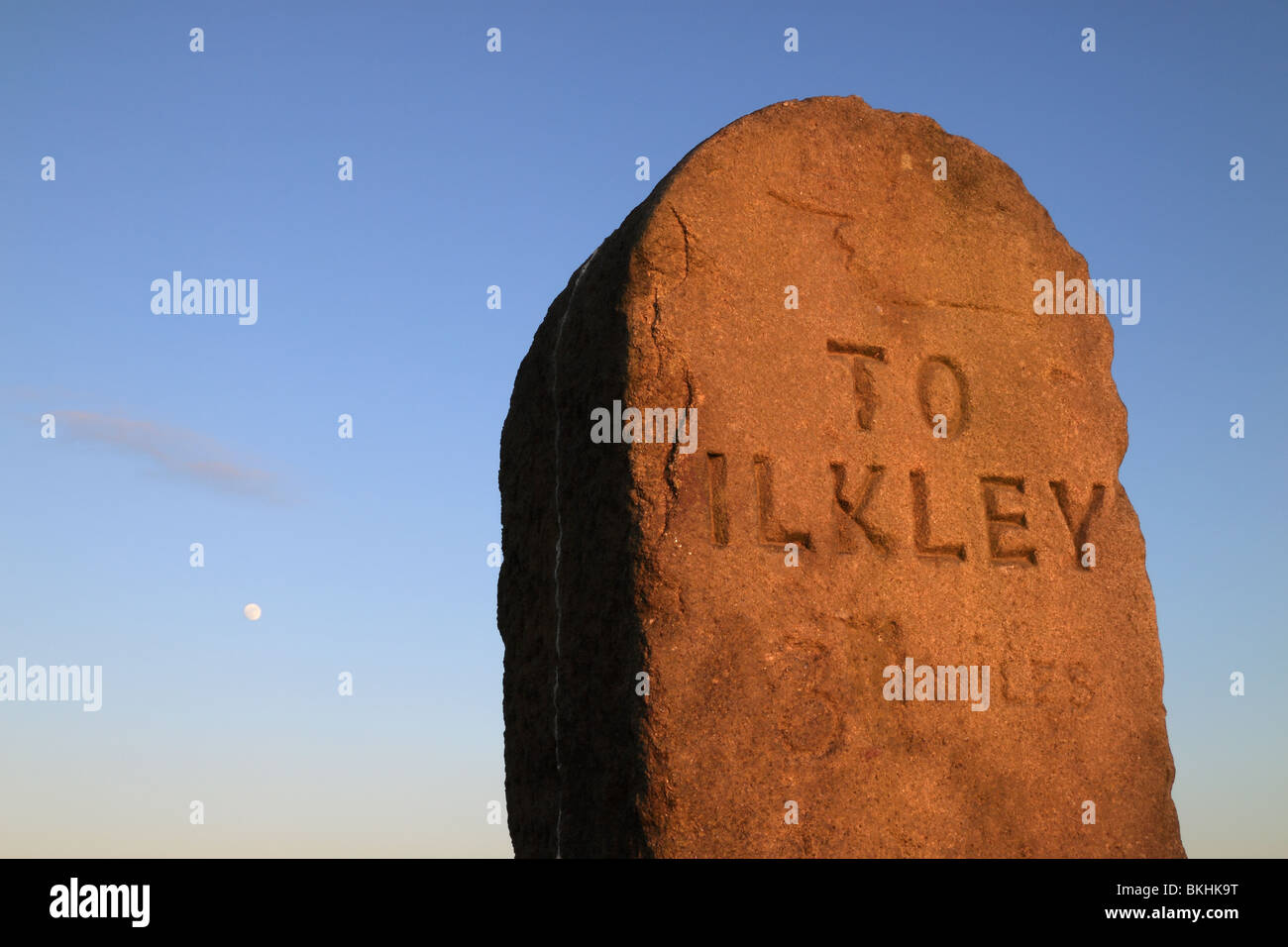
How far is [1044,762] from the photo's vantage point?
13.8ft

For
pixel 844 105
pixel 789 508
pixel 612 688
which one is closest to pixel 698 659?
pixel 612 688

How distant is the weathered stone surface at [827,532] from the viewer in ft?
12.2

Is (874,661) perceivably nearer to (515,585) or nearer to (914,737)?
(914,737)

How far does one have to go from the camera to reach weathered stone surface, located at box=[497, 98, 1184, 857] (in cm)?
371

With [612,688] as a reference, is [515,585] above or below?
above

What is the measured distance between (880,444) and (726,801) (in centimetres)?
126

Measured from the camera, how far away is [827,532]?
399 cm

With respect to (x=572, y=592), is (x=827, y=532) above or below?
above

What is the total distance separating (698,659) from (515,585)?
3.45ft

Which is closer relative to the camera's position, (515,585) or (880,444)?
(880,444)
